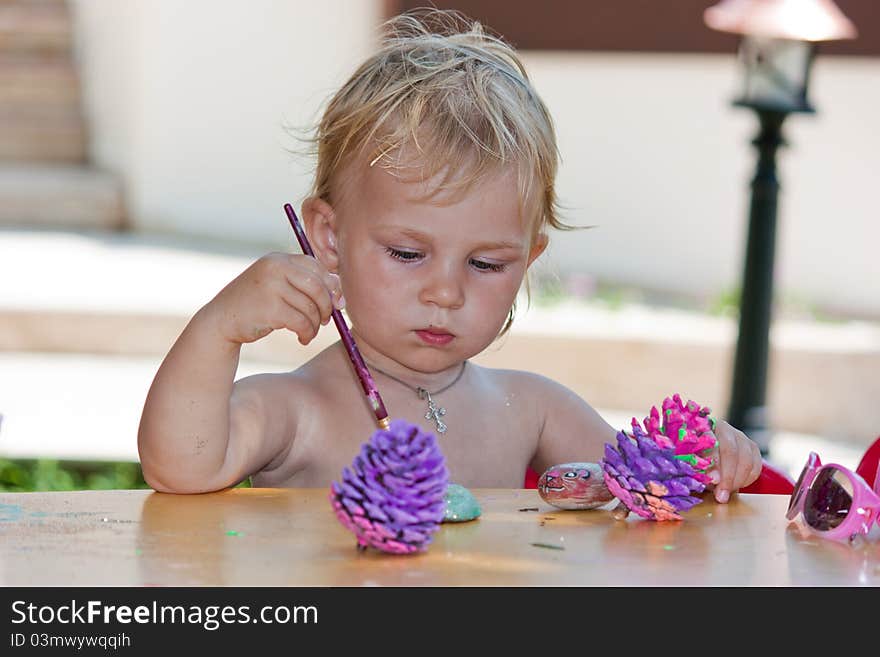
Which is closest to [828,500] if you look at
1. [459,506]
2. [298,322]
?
[459,506]

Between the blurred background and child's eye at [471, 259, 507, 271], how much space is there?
207 cm

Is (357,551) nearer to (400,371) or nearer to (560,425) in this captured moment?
(400,371)

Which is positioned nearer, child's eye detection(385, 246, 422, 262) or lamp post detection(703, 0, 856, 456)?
child's eye detection(385, 246, 422, 262)

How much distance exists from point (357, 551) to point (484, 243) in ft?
2.08

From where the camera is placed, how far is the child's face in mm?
1778

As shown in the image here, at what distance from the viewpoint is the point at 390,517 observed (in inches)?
48.1

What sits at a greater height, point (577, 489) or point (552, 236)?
point (577, 489)

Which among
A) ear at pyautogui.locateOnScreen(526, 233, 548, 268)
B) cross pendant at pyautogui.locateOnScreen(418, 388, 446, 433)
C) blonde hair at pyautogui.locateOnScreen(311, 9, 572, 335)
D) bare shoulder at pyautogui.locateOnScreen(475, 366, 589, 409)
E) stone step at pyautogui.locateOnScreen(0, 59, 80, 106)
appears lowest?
stone step at pyautogui.locateOnScreen(0, 59, 80, 106)

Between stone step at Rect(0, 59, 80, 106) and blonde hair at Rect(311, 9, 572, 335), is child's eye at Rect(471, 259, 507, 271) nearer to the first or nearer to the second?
blonde hair at Rect(311, 9, 572, 335)

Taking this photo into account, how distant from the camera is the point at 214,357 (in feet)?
5.19

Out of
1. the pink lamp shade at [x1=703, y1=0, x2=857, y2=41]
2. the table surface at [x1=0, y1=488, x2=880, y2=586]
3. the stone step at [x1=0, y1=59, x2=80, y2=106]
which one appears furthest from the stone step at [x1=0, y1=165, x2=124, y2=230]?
the table surface at [x1=0, y1=488, x2=880, y2=586]

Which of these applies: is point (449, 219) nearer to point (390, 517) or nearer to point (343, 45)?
point (390, 517)

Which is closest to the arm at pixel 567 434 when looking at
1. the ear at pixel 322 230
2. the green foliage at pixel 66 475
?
the ear at pixel 322 230
